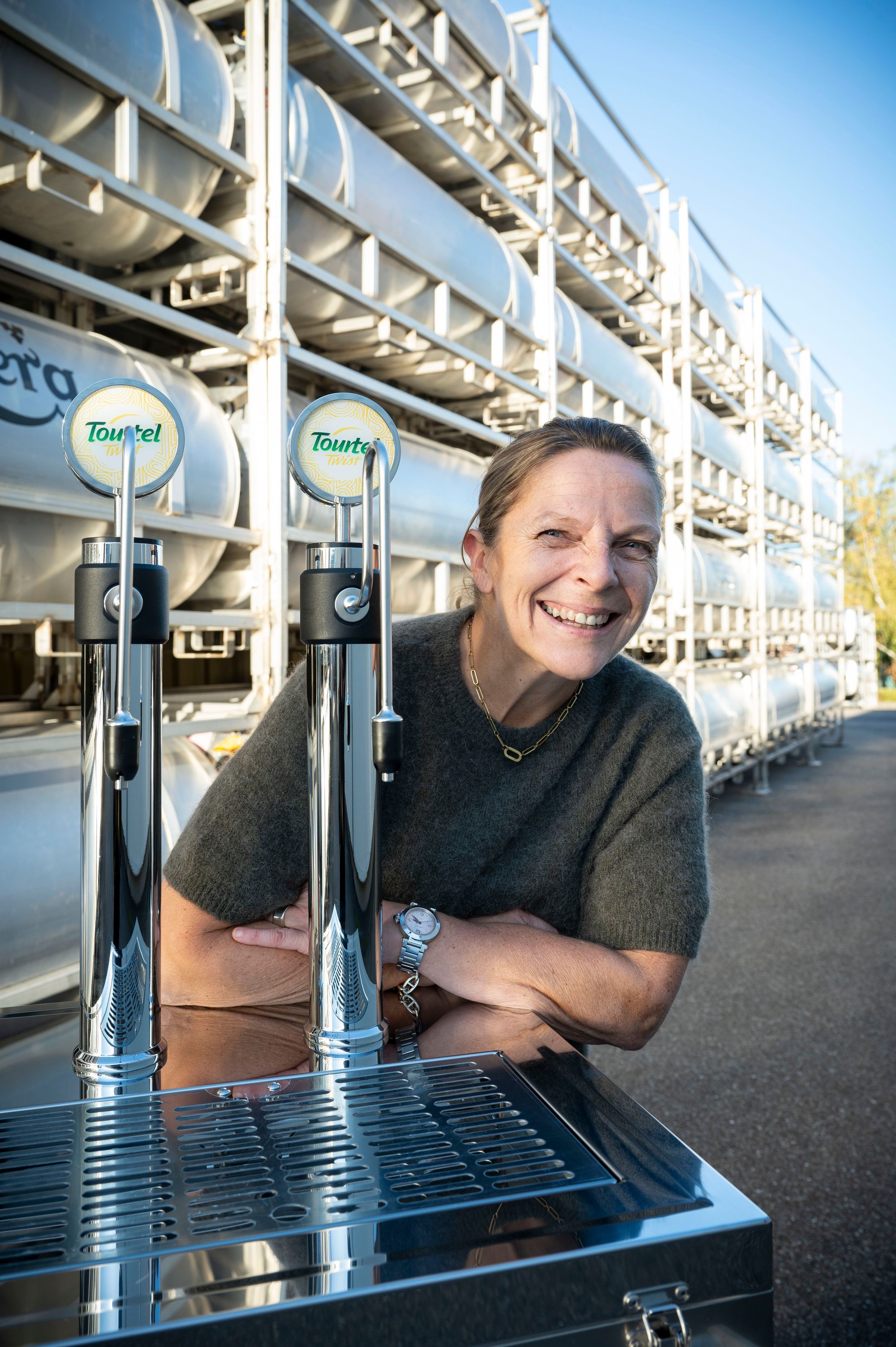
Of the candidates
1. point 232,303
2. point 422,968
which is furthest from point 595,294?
point 422,968

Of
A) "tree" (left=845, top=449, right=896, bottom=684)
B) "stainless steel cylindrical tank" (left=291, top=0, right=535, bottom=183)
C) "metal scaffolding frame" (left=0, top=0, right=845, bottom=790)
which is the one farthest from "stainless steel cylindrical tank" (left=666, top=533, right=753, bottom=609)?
"tree" (left=845, top=449, right=896, bottom=684)

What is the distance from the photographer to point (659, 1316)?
1.60 feet

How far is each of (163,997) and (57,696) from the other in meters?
1.82

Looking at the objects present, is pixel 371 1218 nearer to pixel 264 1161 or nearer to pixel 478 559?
pixel 264 1161

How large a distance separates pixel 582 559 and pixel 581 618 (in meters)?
0.07

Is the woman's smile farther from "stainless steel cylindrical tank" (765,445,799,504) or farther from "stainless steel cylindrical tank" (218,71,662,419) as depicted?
"stainless steel cylindrical tank" (765,445,799,504)

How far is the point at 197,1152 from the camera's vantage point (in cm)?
61

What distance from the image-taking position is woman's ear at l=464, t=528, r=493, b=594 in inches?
49.0

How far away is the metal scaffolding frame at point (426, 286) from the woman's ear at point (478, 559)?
988 millimetres

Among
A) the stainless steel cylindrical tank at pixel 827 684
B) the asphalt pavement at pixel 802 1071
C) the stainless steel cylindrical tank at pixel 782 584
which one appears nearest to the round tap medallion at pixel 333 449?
the asphalt pavement at pixel 802 1071

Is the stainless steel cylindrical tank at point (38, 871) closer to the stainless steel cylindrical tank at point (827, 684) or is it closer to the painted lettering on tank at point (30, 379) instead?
the painted lettering on tank at point (30, 379)

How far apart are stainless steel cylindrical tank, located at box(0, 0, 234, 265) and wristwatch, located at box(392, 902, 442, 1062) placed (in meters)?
1.61

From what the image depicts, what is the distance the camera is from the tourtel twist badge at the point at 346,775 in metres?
0.71

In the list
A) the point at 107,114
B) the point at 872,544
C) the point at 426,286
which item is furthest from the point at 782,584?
the point at 872,544
